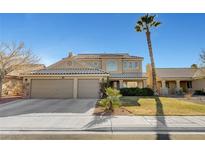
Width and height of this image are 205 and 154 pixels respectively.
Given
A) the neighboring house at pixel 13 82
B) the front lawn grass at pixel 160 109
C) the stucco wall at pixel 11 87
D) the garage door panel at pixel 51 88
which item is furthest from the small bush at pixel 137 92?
the stucco wall at pixel 11 87

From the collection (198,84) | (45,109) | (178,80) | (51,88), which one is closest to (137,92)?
(51,88)

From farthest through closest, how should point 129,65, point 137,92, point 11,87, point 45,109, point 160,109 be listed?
point 129,65 < point 11,87 < point 137,92 < point 45,109 < point 160,109

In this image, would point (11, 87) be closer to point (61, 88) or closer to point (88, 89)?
point (61, 88)

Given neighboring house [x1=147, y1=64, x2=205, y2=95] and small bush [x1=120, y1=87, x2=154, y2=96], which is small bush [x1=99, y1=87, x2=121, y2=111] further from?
neighboring house [x1=147, y1=64, x2=205, y2=95]

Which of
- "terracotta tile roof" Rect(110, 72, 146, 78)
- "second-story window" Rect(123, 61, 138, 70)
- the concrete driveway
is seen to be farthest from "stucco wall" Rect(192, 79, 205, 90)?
the concrete driveway

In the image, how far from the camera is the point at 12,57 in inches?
663

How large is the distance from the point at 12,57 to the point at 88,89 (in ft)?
28.8

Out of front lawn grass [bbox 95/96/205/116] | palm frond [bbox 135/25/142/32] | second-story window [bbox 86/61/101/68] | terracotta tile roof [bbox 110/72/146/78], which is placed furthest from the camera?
second-story window [bbox 86/61/101/68]

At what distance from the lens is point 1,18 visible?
Result: 8242 millimetres

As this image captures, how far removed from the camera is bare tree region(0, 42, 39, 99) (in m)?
16.3

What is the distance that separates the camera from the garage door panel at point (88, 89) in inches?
664

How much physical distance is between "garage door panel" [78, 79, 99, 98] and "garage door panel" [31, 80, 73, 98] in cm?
109

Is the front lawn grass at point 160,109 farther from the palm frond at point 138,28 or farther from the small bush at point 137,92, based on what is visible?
the palm frond at point 138,28
